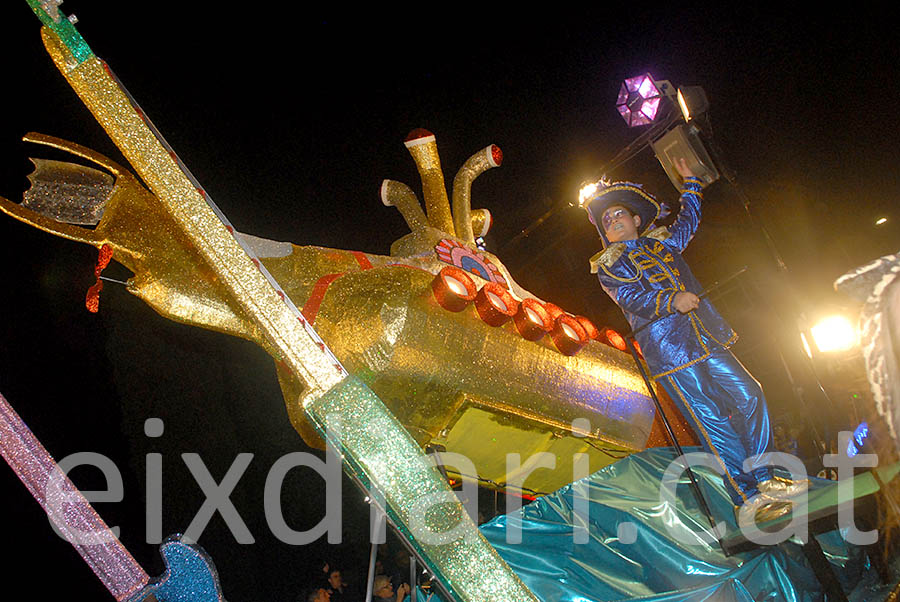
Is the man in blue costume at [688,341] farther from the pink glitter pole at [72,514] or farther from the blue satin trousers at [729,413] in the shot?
the pink glitter pole at [72,514]

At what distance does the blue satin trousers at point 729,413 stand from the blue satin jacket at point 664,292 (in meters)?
0.09

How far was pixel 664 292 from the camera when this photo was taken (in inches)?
133

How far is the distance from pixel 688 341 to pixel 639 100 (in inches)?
141

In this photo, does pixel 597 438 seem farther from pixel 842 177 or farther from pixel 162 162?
pixel 842 177

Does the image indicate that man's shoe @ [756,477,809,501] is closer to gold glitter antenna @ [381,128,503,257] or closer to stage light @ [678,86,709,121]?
gold glitter antenna @ [381,128,503,257]

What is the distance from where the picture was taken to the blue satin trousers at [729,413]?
3094mm

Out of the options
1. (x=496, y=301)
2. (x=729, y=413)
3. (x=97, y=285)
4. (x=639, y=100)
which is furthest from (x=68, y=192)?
(x=639, y=100)

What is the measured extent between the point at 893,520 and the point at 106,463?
4.27m

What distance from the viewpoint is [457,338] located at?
3.12 m

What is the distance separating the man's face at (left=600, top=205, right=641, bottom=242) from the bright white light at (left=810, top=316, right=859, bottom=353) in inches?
149

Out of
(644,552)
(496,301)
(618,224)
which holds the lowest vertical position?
(644,552)

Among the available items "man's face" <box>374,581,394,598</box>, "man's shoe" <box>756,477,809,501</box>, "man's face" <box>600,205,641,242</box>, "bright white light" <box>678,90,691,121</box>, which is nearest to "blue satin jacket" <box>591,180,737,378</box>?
"man's face" <box>600,205,641,242</box>

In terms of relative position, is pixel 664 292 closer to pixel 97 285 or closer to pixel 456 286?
pixel 456 286

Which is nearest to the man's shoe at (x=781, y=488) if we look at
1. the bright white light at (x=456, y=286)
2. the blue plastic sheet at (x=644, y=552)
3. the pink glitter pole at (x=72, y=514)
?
the blue plastic sheet at (x=644, y=552)
